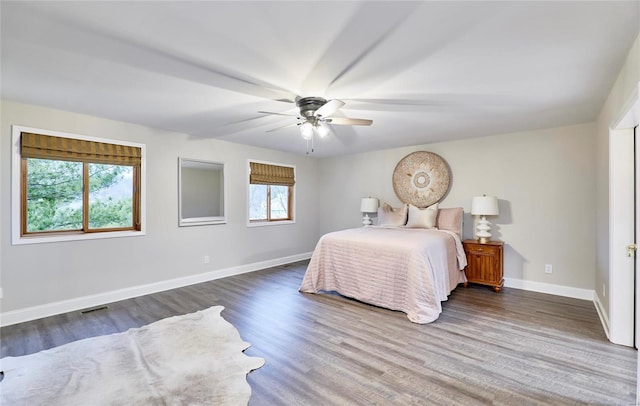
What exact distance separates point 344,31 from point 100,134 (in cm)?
342

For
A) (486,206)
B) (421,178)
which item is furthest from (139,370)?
(421,178)

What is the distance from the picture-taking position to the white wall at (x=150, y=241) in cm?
306

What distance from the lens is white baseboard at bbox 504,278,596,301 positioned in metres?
3.72

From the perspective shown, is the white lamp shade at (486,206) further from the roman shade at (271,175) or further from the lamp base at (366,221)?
the roman shade at (271,175)

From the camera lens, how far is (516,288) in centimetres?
420

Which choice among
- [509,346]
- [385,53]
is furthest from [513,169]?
[385,53]

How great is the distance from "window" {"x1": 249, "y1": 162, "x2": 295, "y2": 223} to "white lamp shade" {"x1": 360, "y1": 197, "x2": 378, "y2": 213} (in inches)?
61.1

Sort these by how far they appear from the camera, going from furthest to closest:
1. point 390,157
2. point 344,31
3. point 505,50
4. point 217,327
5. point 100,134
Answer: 1. point 390,157
2. point 100,134
3. point 217,327
4. point 505,50
5. point 344,31

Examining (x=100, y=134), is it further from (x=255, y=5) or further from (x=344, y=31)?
(x=344, y=31)

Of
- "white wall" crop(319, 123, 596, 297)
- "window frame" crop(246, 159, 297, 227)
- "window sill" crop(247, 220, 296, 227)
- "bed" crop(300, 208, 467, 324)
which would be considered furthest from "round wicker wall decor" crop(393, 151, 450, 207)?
"window sill" crop(247, 220, 296, 227)

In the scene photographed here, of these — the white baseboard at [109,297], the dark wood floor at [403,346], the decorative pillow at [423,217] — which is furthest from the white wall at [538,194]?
the white baseboard at [109,297]

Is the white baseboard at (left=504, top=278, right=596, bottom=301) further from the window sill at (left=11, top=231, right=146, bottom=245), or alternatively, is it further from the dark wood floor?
the window sill at (left=11, top=231, right=146, bottom=245)

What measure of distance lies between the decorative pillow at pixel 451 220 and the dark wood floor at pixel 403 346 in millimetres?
965

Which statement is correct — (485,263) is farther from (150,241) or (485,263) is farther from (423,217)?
(150,241)
